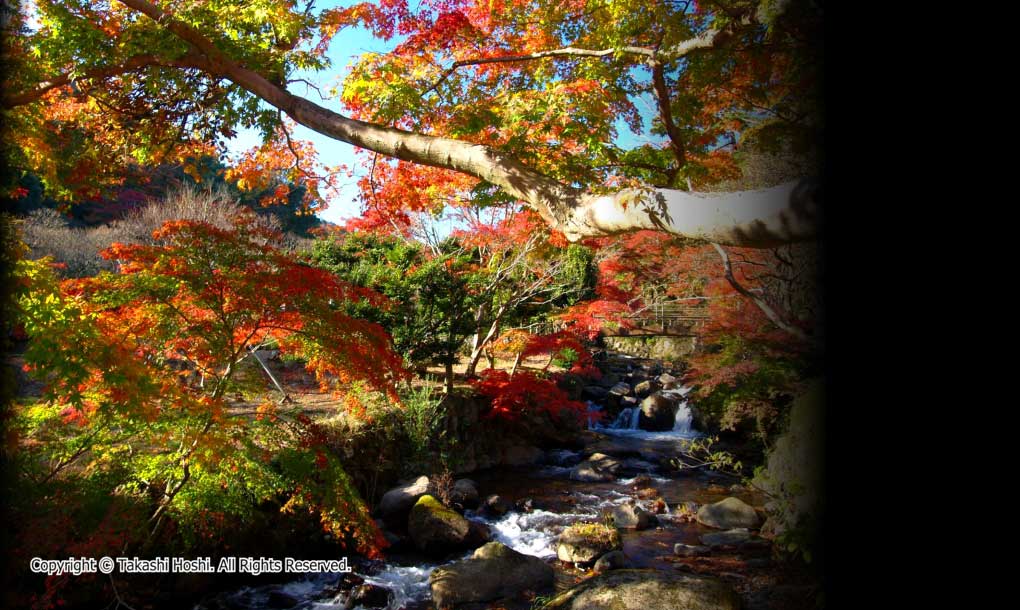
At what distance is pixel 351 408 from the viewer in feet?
20.6

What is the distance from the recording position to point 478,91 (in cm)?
433

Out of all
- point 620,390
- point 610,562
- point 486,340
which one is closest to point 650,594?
point 610,562

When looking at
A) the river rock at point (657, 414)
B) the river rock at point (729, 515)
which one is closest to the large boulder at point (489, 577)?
the river rock at point (729, 515)

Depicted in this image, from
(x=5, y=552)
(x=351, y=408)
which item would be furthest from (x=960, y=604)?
(x=351, y=408)

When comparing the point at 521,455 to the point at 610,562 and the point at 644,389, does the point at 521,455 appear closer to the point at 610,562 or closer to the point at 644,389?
the point at 610,562

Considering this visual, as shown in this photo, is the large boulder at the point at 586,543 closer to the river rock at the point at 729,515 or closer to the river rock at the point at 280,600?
the river rock at the point at 729,515

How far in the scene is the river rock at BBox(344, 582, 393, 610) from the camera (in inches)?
173

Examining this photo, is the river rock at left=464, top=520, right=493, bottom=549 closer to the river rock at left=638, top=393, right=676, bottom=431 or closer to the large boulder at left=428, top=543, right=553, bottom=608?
the large boulder at left=428, top=543, right=553, bottom=608

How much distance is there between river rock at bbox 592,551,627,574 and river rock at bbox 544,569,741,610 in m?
1.42

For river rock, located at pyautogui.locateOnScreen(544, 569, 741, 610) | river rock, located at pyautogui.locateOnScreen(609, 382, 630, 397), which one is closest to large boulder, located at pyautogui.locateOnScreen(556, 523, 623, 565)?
river rock, located at pyautogui.locateOnScreen(544, 569, 741, 610)

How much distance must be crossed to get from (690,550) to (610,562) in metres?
1.03

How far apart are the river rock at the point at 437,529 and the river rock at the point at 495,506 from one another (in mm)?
1001

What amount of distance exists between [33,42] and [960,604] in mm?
4943

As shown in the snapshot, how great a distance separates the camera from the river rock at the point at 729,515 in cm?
601
